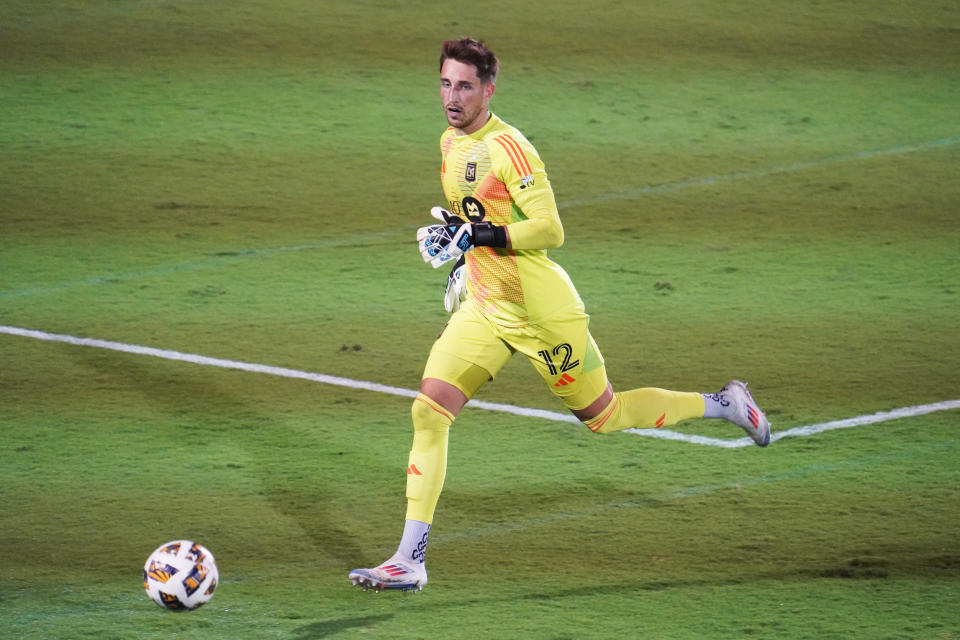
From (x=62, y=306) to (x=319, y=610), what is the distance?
4.23 metres

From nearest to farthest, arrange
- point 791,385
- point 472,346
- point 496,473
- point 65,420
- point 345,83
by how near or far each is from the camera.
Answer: point 472,346
point 496,473
point 65,420
point 791,385
point 345,83

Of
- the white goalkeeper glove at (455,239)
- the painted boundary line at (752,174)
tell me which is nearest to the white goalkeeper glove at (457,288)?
the white goalkeeper glove at (455,239)

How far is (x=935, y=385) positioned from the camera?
27.2ft

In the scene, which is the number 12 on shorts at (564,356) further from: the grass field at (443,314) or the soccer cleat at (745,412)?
the soccer cleat at (745,412)

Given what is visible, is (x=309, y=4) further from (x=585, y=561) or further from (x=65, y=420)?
(x=585, y=561)

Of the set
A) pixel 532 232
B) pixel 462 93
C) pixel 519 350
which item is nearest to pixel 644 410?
pixel 519 350

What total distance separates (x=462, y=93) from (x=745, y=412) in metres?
2.10

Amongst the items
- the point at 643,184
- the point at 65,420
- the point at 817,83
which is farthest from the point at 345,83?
the point at 65,420

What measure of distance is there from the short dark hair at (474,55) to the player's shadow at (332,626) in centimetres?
221

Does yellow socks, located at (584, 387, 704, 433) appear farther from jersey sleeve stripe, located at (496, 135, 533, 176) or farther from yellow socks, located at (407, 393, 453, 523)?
jersey sleeve stripe, located at (496, 135, 533, 176)

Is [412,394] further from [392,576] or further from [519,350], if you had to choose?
[392,576]

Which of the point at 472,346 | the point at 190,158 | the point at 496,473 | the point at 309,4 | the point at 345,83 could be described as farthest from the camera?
the point at 309,4

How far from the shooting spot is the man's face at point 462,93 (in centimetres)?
615

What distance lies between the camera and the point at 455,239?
6.01 meters
